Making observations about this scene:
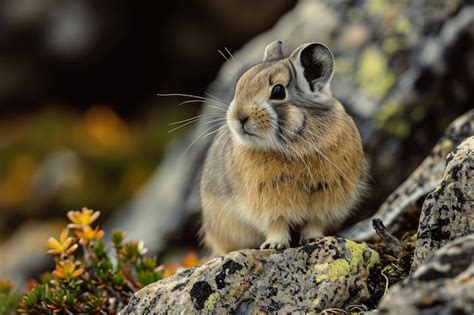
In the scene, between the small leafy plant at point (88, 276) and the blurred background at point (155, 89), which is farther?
the blurred background at point (155, 89)

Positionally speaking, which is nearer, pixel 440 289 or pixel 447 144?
pixel 440 289

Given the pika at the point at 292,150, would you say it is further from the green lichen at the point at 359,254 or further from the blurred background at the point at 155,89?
the blurred background at the point at 155,89

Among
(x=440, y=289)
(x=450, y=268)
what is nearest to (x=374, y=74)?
(x=450, y=268)

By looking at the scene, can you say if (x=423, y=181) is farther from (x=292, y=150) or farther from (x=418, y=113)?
(x=418, y=113)

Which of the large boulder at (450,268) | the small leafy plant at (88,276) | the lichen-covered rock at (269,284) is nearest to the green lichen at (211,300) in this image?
the lichen-covered rock at (269,284)

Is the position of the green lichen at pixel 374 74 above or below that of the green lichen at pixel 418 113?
above

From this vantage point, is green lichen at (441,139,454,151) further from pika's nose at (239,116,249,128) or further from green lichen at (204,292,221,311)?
green lichen at (204,292,221,311)
